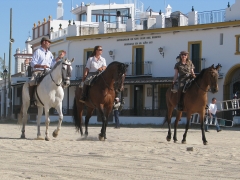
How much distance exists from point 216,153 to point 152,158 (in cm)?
194

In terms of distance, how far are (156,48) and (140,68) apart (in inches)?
86.2

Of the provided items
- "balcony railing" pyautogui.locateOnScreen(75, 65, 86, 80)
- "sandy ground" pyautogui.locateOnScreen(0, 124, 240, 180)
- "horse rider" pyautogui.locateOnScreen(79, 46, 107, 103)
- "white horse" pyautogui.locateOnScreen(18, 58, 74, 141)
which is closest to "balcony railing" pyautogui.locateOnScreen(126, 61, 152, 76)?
"balcony railing" pyautogui.locateOnScreen(75, 65, 86, 80)

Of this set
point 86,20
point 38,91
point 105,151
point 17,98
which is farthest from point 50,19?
point 105,151

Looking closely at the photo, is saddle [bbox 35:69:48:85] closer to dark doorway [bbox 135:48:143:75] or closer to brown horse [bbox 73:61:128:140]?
brown horse [bbox 73:61:128:140]

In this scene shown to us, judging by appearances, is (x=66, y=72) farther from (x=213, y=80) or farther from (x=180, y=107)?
(x=213, y=80)

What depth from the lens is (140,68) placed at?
46.5 m

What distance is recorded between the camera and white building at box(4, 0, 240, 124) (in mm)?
40812

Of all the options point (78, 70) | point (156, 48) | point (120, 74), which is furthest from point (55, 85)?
point (78, 70)

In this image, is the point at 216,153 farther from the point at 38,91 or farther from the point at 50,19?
the point at 50,19

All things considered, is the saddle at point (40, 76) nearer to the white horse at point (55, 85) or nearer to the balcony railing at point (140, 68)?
the white horse at point (55, 85)

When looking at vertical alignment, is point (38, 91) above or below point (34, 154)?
above

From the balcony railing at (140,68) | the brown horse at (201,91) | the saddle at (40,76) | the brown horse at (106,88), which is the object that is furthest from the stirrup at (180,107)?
the balcony railing at (140,68)

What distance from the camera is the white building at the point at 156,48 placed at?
134 ft

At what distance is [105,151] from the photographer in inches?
490
